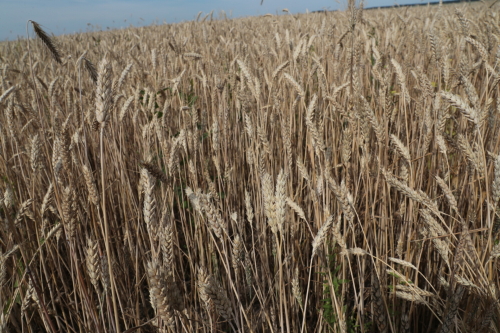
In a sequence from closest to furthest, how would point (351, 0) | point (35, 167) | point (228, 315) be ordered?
point (228, 315) < point (35, 167) < point (351, 0)

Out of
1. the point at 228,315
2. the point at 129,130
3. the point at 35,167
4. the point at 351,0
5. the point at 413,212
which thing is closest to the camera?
the point at 228,315

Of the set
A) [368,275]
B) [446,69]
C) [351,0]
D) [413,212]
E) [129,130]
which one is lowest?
[368,275]

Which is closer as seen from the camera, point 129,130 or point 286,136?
point 286,136

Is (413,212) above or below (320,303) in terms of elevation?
above

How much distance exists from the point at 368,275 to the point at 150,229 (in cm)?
Answer: 104

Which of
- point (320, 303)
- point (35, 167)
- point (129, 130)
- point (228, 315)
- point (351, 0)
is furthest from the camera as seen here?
point (129, 130)

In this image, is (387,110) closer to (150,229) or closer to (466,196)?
(466,196)

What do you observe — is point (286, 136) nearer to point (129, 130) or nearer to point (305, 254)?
point (305, 254)

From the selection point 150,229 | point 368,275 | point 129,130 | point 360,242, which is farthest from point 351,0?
point 129,130

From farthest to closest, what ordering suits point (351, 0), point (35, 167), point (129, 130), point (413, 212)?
point (129, 130) → point (351, 0) → point (413, 212) → point (35, 167)

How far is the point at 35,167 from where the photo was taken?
116 cm

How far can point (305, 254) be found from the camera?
1.60 metres

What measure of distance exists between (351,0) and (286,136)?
738 millimetres

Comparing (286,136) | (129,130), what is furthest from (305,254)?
(129,130)
